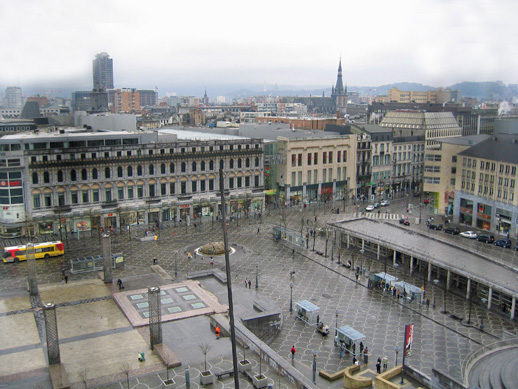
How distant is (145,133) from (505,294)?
61.4 meters

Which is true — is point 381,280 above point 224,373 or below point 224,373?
below

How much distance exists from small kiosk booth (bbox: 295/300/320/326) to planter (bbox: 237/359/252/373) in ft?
40.8

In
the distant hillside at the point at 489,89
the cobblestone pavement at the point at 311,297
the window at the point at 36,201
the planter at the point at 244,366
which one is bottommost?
the cobblestone pavement at the point at 311,297

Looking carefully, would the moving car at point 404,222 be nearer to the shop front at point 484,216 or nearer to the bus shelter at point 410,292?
the shop front at point 484,216

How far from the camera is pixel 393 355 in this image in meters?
43.4

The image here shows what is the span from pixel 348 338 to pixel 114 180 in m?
52.2

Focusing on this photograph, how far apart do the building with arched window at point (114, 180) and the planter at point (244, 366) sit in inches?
1513

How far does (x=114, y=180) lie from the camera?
275ft

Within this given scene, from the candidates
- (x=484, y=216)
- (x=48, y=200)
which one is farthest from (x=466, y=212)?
(x=48, y=200)

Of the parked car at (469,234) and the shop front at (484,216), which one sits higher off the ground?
the shop front at (484,216)

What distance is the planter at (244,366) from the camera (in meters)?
37.0

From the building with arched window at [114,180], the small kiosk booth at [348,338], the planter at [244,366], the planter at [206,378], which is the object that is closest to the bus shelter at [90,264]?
the building with arched window at [114,180]

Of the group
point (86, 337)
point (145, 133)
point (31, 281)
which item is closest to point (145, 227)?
point (145, 133)

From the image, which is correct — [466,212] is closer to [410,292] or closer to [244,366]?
[410,292]
